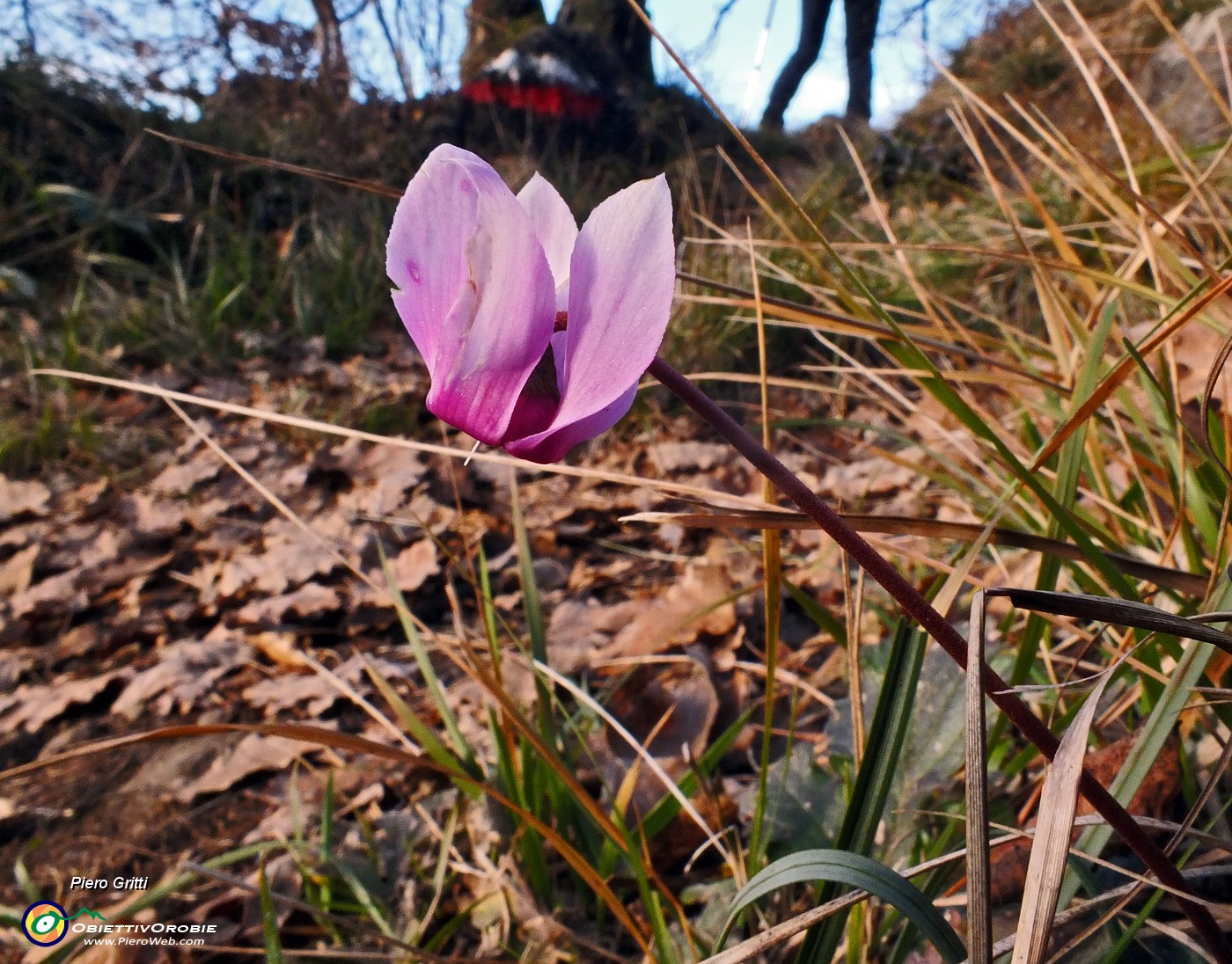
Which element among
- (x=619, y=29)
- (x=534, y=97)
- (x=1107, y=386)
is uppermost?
(x=619, y=29)

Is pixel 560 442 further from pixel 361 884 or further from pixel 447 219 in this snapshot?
pixel 361 884

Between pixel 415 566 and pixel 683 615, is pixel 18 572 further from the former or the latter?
pixel 683 615

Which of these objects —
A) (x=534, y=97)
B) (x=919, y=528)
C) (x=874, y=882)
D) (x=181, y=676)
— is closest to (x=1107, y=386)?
(x=919, y=528)

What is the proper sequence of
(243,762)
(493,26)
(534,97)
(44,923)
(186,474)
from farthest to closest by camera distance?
(493,26) → (534,97) → (186,474) → (243,762) → (44,923)

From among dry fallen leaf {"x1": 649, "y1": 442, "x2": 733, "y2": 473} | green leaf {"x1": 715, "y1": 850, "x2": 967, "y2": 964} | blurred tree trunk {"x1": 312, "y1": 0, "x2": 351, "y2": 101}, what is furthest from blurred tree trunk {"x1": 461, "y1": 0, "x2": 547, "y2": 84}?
green leaf {"x1": 715, "y1": 850, "x2": 967, "y2": 964}

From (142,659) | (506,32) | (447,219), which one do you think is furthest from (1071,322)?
(506,32)

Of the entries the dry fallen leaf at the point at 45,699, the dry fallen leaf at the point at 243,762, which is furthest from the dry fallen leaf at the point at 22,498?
the dry fallen leaf at the point at 243,762

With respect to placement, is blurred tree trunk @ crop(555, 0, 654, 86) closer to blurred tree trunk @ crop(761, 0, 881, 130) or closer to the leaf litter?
blurred tree trunk @ crop(761, 0, 881, 130)
